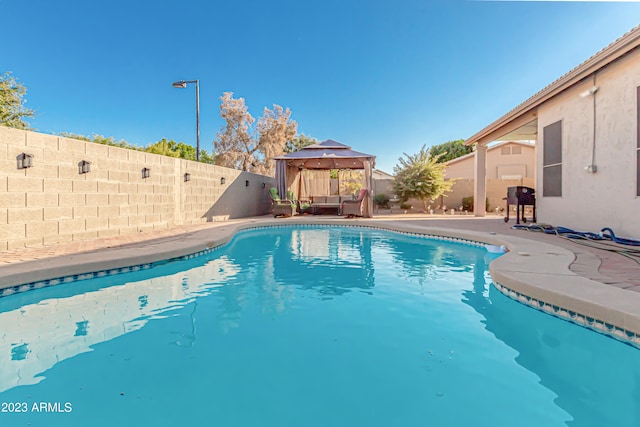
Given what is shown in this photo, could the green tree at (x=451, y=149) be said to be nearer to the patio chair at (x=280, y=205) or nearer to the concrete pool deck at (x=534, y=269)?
the patio chair at (x=280, y=205)

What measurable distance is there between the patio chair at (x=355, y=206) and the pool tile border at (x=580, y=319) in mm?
9007

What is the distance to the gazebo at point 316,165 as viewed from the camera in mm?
12398

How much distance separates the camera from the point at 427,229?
26.8 ft

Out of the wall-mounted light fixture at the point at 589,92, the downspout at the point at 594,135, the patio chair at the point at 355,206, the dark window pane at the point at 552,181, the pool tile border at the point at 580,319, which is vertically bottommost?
the pool tile border at the point at 580,319

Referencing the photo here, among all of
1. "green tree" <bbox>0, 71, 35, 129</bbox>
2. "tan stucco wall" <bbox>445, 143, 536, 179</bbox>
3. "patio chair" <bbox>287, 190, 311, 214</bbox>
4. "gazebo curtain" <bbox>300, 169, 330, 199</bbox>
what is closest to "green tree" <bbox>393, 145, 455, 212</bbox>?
"gazebo curtain" <bbox>300, 169, 330, 199</bbox>

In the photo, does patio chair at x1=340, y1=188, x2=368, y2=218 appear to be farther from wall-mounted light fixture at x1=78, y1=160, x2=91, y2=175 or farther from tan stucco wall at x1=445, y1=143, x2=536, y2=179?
tan stucco wall at x1=445, y1=143, x2=536, y2=179

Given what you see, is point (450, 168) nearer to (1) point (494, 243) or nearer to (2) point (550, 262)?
(1) point (494, 243)

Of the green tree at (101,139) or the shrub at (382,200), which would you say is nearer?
the shrub at (382,200)

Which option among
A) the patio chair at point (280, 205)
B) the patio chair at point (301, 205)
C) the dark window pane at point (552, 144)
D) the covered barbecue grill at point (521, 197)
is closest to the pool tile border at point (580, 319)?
the dark window pane at point (552, 144)

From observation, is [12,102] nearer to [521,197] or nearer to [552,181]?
[521,197]

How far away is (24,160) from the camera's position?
17.2ft

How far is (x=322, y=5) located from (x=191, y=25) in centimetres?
591

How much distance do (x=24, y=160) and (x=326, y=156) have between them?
8.48 m

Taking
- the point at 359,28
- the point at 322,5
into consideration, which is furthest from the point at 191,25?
the point at 359,28
